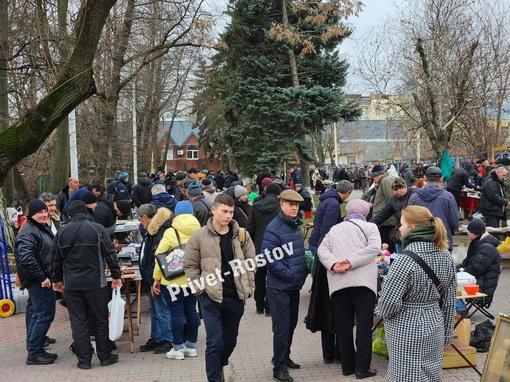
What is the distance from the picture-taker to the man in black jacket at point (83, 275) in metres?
6.67

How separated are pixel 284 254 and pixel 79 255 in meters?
2.36

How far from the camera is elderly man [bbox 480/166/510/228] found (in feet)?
41.0

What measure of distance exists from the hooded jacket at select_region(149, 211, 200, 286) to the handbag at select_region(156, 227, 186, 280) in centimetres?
5

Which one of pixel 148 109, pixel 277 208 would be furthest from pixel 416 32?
pixel 148 109

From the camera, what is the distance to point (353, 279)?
5.86 meters

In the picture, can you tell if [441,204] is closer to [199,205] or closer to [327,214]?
[327,214]

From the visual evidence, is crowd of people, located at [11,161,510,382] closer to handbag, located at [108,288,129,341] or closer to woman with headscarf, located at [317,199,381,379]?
woman with headscarf, located at [317,199,381,379]

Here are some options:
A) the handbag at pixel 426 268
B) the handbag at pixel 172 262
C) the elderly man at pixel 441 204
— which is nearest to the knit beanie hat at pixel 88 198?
the handbag at pixel 172 262

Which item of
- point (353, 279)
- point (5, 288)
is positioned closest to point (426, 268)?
point (353, 279)

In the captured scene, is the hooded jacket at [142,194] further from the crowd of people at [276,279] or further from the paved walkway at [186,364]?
the paved walkway at [186,364]

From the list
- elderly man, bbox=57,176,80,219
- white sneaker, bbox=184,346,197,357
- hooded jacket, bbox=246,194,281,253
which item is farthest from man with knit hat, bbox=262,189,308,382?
elderly man, bbox=57,176,80,219

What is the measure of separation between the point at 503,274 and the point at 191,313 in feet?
23.2

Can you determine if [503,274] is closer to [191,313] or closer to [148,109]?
[191,313]

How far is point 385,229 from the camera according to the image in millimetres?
10227
